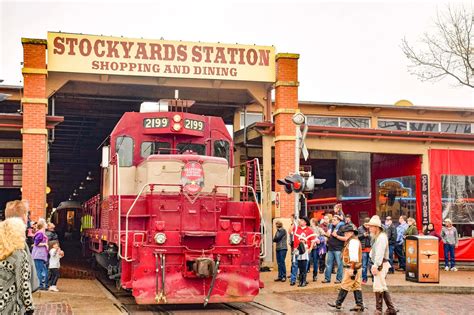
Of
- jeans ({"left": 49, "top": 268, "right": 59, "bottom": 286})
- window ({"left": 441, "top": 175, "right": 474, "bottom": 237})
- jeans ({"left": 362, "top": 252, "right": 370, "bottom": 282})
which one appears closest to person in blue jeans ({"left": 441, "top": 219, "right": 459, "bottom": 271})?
window ({"left": 441, "top": 175, "right": 474, "bottom": 237})

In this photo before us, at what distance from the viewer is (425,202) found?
2231 centimetres

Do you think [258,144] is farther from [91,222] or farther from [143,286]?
[143,286]

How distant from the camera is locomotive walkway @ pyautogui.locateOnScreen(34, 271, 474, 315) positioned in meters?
12.7

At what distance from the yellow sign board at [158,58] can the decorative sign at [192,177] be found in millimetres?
8127

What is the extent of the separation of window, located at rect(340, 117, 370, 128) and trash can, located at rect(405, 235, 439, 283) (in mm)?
9612

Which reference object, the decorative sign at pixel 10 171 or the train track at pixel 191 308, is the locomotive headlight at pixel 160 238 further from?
the decorative sign at pixel 10 171

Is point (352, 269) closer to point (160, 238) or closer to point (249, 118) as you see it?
point (160, 238)

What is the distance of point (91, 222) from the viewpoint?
62.5 ft

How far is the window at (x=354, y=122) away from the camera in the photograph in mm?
26294

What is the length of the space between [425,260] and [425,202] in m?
5.61

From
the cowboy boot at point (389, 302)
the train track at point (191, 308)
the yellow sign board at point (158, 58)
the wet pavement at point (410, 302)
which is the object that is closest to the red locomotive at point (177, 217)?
the train track at point (191, 308)

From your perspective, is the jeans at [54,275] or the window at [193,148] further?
the jeans at [54,275]

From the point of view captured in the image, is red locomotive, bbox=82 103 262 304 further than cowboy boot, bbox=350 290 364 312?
No

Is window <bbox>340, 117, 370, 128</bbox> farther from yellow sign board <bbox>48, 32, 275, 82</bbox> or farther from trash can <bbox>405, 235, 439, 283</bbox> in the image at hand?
trash can <bbox>405, 235, 439, 283</bbox>
